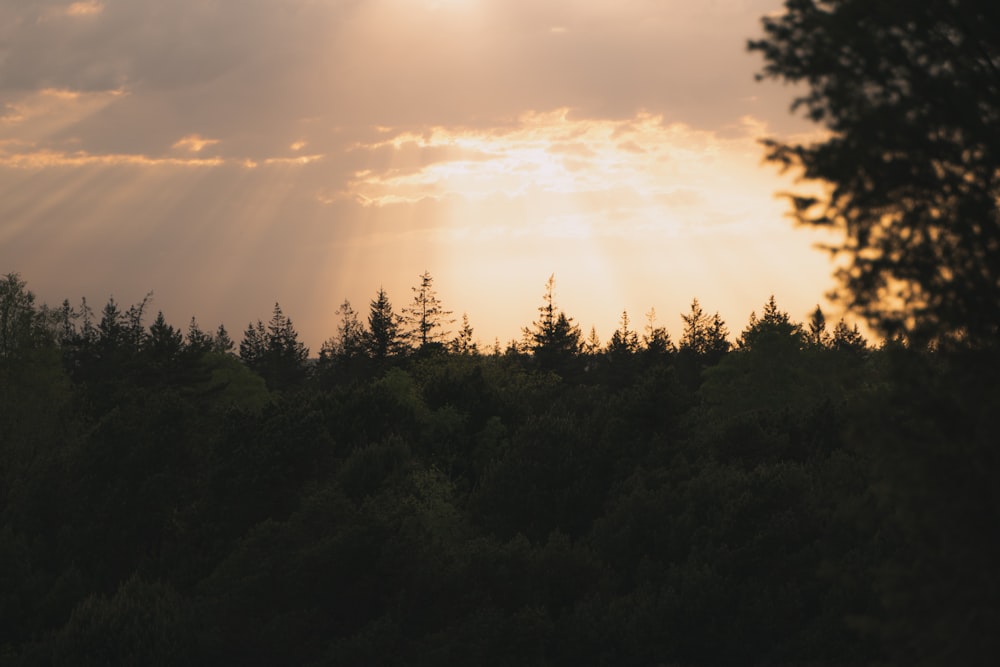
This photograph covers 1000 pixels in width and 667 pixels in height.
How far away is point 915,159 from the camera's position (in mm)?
9336

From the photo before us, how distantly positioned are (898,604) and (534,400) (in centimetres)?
5111

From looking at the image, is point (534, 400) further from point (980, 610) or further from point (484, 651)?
point (980, 610)

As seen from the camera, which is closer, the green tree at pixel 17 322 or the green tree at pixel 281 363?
the green tree at pixel 17 322

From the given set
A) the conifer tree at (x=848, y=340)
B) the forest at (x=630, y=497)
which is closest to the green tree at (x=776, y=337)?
the forest at (x=630, y=497)

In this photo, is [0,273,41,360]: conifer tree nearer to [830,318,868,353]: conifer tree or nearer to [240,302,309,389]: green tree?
[240,302,309,389]: green tree

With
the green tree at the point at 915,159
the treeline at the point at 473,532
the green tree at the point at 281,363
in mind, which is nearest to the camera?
the green tree at the point at 915,159

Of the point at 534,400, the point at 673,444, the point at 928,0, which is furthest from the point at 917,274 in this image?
the point at 534,400

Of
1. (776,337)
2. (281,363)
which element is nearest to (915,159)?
(776,337)

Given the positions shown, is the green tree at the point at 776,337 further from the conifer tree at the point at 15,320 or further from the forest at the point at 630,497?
the conifer tree at the point at 15,320

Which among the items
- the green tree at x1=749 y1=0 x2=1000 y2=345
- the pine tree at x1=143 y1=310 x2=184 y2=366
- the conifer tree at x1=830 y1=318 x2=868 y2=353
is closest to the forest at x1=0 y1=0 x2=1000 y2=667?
the green tree at x1=749 y1=0 x2=1000 y2=345

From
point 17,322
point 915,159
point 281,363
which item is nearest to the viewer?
point 915,159

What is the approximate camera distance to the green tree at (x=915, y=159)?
30.3 feet

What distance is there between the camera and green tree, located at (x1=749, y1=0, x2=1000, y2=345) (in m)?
9.24

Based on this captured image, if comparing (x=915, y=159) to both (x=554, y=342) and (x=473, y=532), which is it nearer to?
(x=473, y=532)
